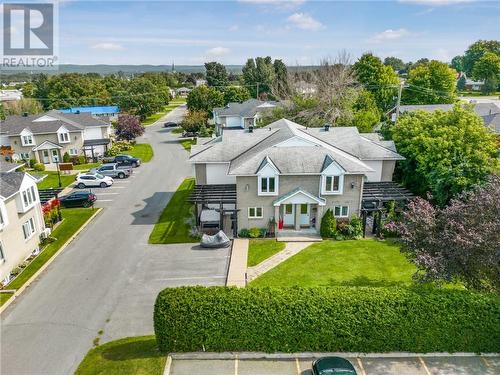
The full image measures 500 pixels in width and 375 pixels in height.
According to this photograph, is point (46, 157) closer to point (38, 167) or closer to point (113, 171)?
point (38, 167)

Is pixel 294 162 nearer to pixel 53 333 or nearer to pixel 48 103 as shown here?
pixel 53 333

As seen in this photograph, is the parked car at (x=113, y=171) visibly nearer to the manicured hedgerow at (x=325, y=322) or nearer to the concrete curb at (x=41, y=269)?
the concrete curb at (x=41, y=269)

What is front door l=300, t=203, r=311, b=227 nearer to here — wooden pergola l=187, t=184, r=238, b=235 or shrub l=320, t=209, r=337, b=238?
shrub l=320, t=209, r=337, b=238

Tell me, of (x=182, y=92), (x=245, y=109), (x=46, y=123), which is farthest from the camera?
(x=182, y=92)

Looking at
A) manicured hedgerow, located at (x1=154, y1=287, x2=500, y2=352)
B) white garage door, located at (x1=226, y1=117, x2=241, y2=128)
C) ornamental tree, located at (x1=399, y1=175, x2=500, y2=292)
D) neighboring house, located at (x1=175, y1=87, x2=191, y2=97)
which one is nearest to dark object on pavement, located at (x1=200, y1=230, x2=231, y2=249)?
manicured hedgerow, located at (x1=154, y1=287, x2=500, y2=352)

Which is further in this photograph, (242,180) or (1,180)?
(242,180)

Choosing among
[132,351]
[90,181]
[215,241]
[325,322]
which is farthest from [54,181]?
[325,322]

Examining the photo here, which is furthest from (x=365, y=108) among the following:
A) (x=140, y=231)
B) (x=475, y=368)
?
(x=475, y=368)
